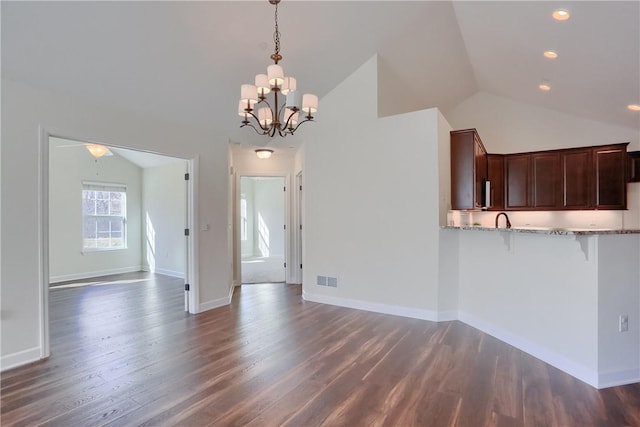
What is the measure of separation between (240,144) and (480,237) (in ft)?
13.0

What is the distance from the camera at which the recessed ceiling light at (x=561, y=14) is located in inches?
121

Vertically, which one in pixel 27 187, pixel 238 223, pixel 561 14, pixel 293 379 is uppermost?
pixel 561 14

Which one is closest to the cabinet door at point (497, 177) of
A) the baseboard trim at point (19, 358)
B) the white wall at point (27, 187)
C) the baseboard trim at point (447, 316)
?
the baseboard trim at point (447, 316)

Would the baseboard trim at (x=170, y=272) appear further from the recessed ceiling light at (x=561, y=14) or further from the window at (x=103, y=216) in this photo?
the recessed ceiling light at (x=561, y=14)

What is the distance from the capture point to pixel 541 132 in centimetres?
634

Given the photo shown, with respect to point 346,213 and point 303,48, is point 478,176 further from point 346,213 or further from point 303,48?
point 303,48

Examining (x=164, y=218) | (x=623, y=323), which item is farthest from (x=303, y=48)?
(x=164, y=218)

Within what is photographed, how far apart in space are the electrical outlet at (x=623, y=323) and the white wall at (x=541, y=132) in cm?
381

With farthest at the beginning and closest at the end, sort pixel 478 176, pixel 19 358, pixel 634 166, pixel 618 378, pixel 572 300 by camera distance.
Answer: pixel 634 166
pixel 478 176
pixel 19 358
pixel 572 300
pixel 618 378

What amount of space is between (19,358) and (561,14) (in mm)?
A: 5899

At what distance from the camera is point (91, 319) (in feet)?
14.3

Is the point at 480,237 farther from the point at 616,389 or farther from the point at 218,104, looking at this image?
the point at 218,104

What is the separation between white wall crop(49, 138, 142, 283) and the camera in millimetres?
6910

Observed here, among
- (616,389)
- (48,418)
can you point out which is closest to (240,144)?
(48,418)
